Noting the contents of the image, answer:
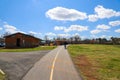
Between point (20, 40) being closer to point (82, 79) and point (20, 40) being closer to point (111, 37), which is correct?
point (82, 79)

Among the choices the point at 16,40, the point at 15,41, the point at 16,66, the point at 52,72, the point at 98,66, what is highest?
the point at 16,40

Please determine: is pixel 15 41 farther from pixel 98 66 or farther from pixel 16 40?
pixel 98 66

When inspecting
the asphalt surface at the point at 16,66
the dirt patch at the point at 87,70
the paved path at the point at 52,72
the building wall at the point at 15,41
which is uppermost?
the building wall at the point at 15,41

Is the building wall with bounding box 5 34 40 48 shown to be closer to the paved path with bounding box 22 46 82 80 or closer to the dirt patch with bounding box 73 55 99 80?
the dirt patch with bounding box 73 55 99 80

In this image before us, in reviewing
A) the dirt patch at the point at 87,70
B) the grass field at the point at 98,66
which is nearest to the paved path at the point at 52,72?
the dirt patch at the point at 87,70

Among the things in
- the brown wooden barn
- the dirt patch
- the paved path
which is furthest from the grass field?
the brown wooden barn

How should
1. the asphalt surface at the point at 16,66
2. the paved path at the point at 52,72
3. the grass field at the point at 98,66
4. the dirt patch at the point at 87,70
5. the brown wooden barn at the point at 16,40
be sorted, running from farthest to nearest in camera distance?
the brown wooden barn at the point at 16,40 → the grass field at the point at 98,66 → the dirt patch at the point at 87,70 → the asphalt surface at the point at 16,66 → the paved path at the point at 52,72

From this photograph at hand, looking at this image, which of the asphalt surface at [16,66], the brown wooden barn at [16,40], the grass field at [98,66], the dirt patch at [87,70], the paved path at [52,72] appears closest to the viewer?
the paved path at [52,72]

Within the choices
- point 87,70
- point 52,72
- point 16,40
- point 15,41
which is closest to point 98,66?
point 87,70

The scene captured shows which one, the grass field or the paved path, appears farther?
the grass field

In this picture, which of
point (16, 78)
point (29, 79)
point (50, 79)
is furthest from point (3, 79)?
point (50, 79)

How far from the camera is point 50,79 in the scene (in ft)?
43.4

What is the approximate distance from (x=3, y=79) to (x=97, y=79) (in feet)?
20.4

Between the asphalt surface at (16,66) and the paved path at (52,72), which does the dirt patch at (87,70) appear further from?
the asphalt surface at (16,66)
